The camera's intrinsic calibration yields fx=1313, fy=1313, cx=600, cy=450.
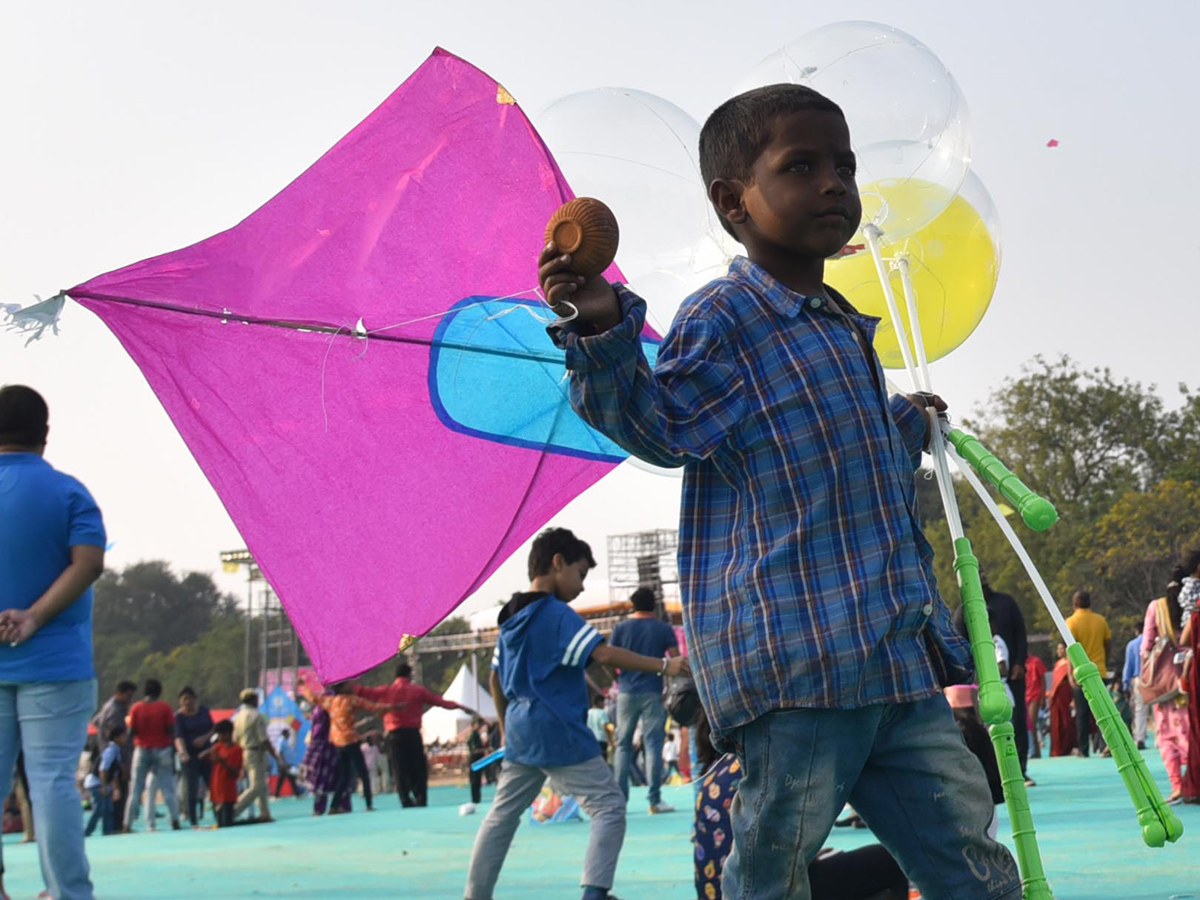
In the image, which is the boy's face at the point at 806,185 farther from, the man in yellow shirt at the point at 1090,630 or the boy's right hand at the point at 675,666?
the man in yellow shirt at the point at 1090,630

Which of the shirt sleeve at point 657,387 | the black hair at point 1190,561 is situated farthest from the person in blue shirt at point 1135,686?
the shirt sleeve at point 657,387

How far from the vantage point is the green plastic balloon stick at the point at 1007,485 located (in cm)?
222

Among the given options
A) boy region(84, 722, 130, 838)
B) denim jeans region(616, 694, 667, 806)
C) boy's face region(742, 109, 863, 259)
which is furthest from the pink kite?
boy region(84, 722, 130, 838)

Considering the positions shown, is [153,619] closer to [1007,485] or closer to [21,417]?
[21,417]

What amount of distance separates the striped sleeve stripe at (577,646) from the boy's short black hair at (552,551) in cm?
31

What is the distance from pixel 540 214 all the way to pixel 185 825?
14.9m

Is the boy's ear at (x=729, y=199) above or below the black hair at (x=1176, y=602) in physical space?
above

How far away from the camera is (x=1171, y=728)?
317 inches

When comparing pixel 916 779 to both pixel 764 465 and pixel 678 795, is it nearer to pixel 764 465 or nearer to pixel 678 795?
pixel 764 465

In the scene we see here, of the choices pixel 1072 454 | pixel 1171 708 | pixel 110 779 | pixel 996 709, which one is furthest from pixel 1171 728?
pixel 1072 454

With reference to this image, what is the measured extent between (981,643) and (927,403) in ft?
1.96

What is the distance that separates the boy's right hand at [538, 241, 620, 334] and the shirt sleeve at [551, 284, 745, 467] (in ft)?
0.07

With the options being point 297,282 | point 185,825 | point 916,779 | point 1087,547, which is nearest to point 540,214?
point 297,282

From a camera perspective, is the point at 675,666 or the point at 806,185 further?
the point at 675,666
